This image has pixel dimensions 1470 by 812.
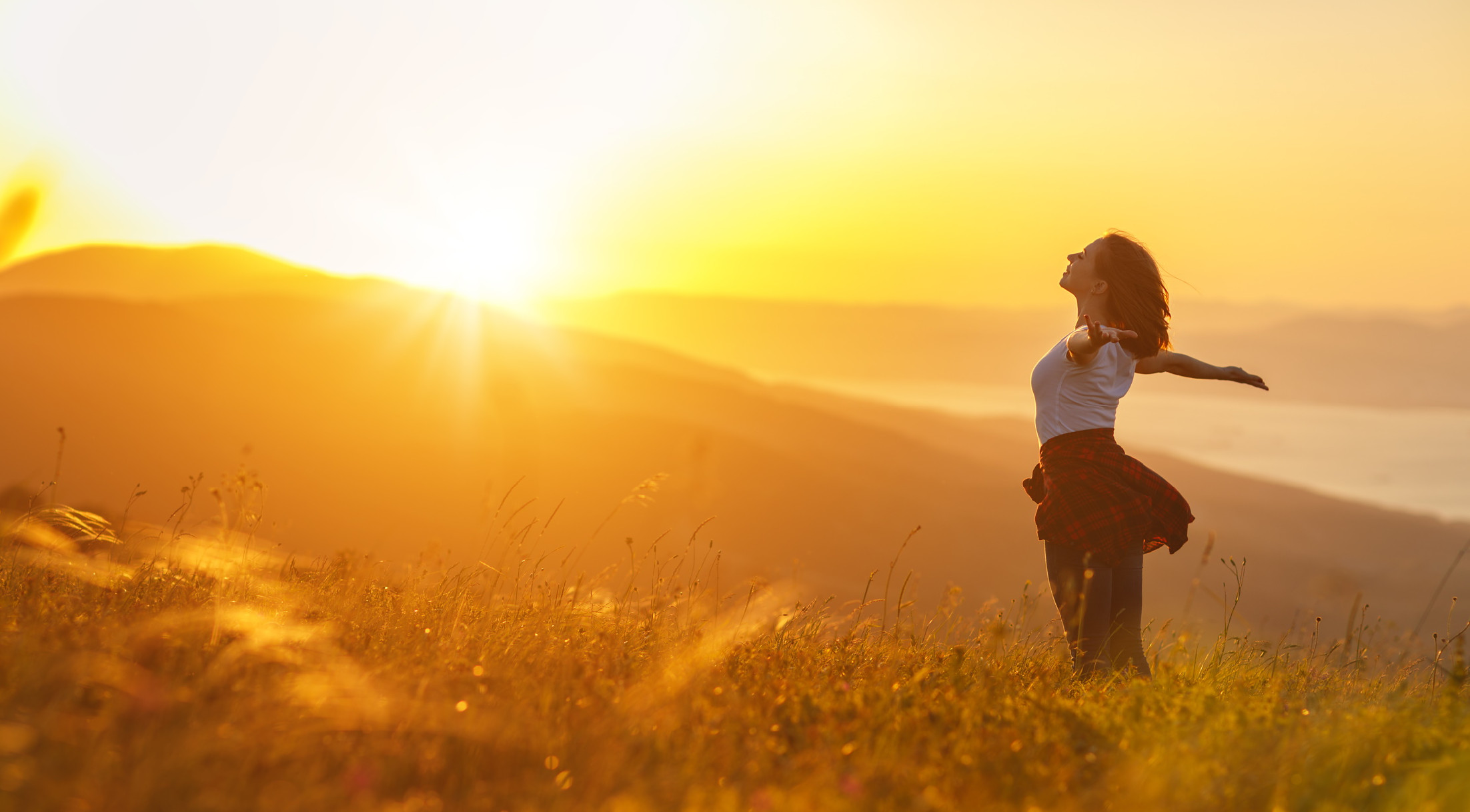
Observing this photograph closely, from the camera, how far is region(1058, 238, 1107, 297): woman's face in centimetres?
487

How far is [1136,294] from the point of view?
477 centimetres

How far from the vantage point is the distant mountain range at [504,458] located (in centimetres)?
3662

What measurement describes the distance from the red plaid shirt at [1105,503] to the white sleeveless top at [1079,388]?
0.19ft

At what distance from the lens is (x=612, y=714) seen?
3066 millimetres

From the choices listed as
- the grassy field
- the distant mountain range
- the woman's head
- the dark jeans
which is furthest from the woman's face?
the distant mountain range

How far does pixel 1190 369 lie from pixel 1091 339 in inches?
33.5

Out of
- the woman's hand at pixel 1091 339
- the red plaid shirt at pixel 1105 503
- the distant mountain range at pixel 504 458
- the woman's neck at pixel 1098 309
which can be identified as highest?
the woman's neck at pixel 1098 309

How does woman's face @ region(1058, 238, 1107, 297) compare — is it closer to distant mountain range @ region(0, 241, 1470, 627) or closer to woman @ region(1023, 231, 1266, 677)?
woman @ region(1023, 231, 1266, 677)

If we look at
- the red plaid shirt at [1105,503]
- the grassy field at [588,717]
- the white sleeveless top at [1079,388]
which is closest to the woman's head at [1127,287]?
the white sleeveless top at [1079,388]

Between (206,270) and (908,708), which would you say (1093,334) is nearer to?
(908,708)

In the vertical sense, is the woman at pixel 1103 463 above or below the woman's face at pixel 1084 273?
below

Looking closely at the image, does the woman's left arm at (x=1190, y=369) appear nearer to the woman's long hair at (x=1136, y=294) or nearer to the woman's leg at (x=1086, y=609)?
the woman's long hair at (x=1136, y=294)

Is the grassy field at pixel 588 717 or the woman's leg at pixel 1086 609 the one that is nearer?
the grassy field at pixel 588 717

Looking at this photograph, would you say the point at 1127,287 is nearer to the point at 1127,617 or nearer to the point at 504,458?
the point at 1127,617
